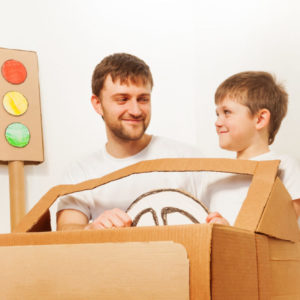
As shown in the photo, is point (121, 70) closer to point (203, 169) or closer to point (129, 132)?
point (129, 132)

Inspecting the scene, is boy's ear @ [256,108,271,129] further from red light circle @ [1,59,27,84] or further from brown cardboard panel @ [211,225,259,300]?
red light circle @ [1,59,27,84]

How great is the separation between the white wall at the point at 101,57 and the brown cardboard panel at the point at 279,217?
0.49 m

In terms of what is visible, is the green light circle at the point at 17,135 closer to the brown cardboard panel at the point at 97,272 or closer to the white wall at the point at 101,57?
the white wall at the point at 101,57

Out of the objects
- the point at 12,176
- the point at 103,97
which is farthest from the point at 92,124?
the point at 12,176

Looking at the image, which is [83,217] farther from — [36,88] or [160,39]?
[160,39]

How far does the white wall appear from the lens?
1.16 metres

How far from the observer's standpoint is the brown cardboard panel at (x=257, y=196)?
537 millimetres

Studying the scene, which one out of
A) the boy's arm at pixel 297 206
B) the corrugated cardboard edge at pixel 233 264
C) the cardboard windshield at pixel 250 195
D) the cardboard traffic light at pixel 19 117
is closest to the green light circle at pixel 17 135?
the cardboard traffic light at pixel 19 117

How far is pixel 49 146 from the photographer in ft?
3.97

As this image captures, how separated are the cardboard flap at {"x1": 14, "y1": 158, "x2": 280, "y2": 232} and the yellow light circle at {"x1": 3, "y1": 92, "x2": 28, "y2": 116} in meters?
0.48

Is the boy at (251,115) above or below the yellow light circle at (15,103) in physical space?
below

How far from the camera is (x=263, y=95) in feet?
2.98

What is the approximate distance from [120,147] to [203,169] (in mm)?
438

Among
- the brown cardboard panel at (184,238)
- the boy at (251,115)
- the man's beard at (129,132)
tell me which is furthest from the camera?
the man's beard at (129,132)
